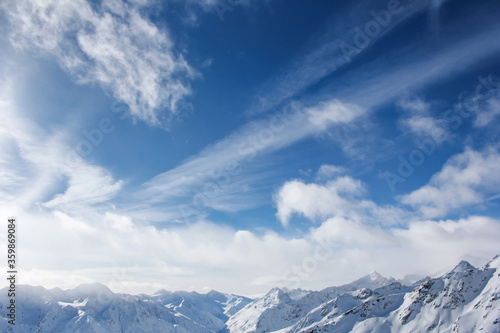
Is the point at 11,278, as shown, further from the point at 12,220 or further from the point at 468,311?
the point at 468,311

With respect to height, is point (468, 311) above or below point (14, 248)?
below

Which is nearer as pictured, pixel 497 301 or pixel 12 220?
pixel 12 220

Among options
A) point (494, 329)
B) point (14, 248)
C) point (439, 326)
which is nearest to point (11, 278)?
point (14, 248)

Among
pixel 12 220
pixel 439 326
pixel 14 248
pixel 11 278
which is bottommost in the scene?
pixel 439 326

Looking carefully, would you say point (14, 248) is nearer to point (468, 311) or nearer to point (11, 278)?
point (11, 278)

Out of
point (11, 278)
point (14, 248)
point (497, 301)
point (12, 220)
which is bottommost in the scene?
point (497, 301)

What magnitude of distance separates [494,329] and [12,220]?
238 metres

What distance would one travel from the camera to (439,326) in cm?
19962

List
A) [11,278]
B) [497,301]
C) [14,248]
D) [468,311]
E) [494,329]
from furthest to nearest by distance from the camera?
[468,311]
[497,301]
[494,329]
[11,278]
[14,248]

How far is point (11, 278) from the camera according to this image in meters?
97.9

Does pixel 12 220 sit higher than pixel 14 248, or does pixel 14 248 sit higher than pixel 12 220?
pixel 12 220

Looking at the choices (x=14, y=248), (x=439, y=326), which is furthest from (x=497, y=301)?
(x=14, y=248)

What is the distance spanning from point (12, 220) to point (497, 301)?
259648 millimetres

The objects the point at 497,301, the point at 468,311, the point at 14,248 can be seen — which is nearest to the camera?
the point at 14,248
